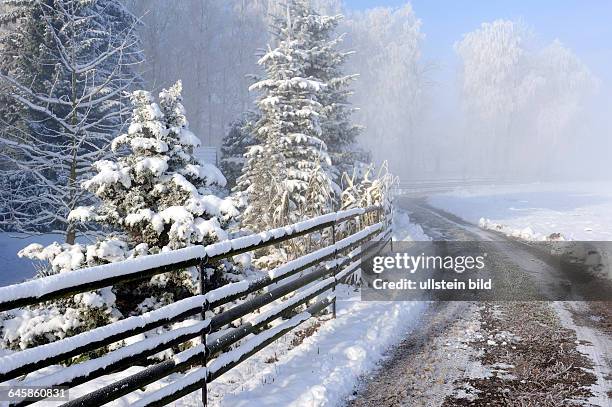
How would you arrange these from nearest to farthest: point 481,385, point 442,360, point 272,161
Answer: point 481,385 < point 442,360 < point 272,161

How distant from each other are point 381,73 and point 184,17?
28191mm

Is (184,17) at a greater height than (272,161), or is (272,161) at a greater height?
(184,17)

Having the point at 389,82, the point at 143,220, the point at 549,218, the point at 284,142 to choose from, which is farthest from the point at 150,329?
the point at 389,82

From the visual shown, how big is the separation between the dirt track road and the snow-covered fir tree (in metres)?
2.93

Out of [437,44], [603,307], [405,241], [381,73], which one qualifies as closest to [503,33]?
[381,73]

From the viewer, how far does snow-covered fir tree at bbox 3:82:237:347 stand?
5734mm

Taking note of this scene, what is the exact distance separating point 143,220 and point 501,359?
518 centimetres

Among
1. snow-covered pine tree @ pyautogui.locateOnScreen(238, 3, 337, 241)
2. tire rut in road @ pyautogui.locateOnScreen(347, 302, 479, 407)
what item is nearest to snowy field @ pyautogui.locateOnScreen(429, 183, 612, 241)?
snow-covered pine tree @ pyautogui.locateOnScreen(238, 3, 337, 241)

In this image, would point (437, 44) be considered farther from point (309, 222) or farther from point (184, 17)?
point (309, 222)

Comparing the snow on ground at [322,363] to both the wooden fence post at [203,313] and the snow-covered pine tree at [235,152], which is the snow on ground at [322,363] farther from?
the snow-covered pine tree at [235,152]

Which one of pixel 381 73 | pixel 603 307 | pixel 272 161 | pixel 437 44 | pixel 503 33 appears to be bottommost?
pixel 603 307

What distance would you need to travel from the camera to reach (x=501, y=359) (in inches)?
212

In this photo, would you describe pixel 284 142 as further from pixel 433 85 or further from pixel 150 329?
pixel 433 85

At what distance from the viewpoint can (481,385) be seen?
4.70 metres
